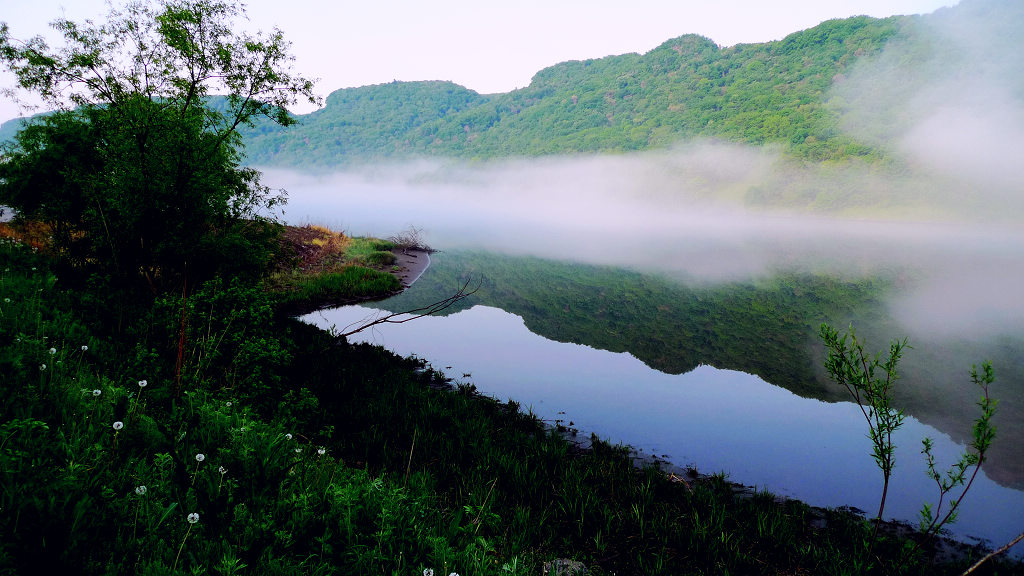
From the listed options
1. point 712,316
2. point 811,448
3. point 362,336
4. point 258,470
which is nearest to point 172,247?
point 362,336

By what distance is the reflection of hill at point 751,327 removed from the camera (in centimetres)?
1401

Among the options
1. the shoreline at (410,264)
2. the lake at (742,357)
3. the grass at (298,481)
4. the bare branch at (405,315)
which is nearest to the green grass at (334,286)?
the lake at (742,357)

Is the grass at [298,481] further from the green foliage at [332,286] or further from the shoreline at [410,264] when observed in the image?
the shoreline at [410,264]

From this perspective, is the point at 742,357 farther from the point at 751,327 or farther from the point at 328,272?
the point at 328,272

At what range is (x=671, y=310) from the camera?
25.3 metres

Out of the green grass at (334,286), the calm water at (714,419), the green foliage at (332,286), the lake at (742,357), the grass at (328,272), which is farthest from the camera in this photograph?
the grass at (328,272)

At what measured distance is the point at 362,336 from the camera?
17.5 m

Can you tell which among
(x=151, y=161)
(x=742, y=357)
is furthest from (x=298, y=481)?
(x=742, y=357)

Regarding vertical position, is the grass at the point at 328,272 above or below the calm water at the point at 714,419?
above

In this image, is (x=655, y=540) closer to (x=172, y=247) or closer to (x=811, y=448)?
(x=811, y=448)

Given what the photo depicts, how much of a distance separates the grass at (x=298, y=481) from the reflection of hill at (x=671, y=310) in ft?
30.4

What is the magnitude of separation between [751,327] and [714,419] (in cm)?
1225

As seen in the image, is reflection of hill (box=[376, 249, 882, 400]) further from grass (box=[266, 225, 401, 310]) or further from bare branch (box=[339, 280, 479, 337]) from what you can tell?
bare branch (box=[339, 280, 479, 337])

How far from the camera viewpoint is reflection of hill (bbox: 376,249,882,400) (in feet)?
57.8
